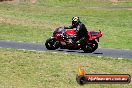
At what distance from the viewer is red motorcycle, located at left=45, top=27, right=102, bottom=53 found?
78.2 ft

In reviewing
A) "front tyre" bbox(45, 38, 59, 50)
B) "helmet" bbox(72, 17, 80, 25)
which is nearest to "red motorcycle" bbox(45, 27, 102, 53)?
"front tyre" bbox(45, 38, 59, 50)

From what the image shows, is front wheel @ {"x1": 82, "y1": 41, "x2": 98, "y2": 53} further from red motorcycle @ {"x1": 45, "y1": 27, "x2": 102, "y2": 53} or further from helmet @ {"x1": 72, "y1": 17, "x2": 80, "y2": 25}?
helmet @ {"x1": 72, "y1": 17, "x2": 80, "y2": 25}

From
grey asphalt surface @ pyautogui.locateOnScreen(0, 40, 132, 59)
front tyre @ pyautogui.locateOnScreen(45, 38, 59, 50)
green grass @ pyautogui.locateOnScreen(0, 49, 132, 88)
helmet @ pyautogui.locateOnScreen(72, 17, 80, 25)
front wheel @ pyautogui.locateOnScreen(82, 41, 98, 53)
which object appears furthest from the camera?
front tyre @ pyautogui.locateOnScreen(45, 38, 59, 50)

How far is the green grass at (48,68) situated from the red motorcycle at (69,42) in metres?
2.09

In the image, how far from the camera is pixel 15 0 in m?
74.3

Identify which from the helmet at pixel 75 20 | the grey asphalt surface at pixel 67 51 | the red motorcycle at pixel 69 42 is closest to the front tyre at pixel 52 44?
the red motorcycle at pixel 69 42

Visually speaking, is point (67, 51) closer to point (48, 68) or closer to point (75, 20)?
point (75, 20)

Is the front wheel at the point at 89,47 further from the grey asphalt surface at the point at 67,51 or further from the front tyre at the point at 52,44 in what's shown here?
the front tyre at the point at 52,44

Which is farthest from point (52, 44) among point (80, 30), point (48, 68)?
point (48, 68)

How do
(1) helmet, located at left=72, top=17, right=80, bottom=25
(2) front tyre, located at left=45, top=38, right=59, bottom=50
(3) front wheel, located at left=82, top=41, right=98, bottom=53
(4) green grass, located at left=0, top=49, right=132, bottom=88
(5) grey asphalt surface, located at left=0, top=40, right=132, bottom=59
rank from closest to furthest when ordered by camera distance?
(4) green grass, located at left=0, top=49, right=132, bottom=88 → (1) helmet, located at left=72, top=17, right=80, bottom=25 → (5) grey asphalt surface, located at left=0, top=40, right=132, bottom=59 → (3) front wheel, located at left=82, top=41, right=98, bottom=53 → (2) front tyre, located at left=45, top=38, right=59, bottom=50

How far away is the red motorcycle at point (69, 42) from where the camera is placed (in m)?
23.8

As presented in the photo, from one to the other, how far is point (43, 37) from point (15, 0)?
4323 cm

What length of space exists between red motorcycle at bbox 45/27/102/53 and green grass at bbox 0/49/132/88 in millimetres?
2090

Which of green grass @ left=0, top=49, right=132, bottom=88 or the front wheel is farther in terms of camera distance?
the front wheel
